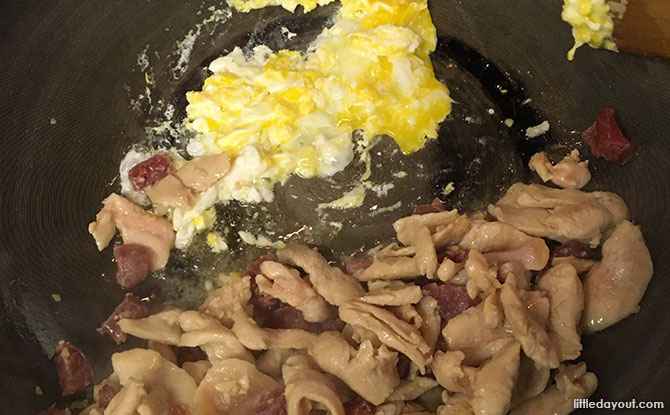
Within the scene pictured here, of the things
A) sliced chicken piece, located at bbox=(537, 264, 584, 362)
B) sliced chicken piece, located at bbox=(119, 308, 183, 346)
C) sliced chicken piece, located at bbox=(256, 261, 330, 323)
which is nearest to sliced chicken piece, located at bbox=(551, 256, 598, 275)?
sliced chicken piece, located at bbox=(537, 264, 584, 362)

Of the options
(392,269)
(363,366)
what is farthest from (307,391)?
(392,269)

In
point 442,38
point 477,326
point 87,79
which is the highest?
point 442,38

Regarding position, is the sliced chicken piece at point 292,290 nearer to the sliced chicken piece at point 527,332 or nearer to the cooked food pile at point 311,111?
the cooked food pile at point 311,111

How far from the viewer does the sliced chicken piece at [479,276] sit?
8.38 feet

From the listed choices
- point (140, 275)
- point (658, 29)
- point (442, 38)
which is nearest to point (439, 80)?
point (442, 38)

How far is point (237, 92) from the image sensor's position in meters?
3.25

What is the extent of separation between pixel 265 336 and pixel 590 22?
2309 millimetres

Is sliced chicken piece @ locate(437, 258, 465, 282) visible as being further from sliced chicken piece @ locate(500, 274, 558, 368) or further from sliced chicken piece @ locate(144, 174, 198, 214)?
sliced chicken piece @ locate(144, 174, 198, 214)

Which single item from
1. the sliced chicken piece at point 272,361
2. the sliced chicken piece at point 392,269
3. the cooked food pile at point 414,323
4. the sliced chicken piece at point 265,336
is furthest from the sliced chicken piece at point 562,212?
the sliced chicken piece at point 272,361

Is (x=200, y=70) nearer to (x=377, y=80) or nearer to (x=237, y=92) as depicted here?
(x=237, y=92)

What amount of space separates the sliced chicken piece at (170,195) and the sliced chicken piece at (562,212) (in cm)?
152

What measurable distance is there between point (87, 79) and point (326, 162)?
141 centimetres

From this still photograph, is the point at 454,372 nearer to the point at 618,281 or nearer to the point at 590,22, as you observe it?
the point at 618,281

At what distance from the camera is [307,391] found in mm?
2342
